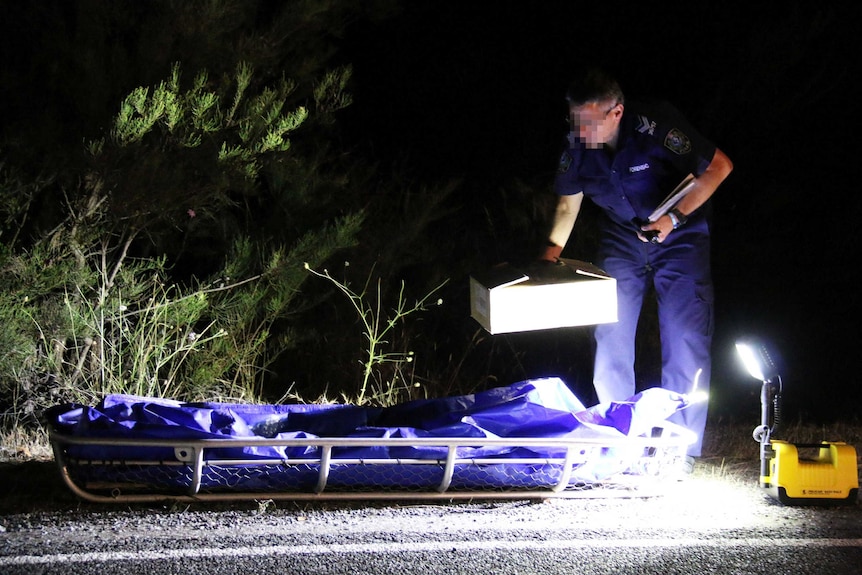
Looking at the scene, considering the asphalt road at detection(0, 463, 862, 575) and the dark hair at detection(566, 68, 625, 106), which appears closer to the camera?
the asphalt road at detection(0, 463, 862, 575)

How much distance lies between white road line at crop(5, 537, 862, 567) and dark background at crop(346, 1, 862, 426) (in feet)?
16.0

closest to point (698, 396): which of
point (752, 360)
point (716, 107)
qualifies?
point (752, 360)

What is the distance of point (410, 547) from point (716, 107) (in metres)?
6.44

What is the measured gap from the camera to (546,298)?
15.6ft

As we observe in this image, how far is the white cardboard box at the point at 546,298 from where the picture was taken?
4.73 meters

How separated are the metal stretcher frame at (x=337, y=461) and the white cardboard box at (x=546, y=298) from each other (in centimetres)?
58

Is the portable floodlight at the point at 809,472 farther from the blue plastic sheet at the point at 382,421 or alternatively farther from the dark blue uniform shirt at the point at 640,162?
the dark blue uniform shirt at the point at 640,162

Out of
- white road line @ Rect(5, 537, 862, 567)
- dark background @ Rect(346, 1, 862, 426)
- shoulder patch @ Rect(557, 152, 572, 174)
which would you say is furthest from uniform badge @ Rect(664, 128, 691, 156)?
dark background @ Rect(346, 1, 862, 426)

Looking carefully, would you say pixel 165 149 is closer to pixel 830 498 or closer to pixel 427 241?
pixel 427 241

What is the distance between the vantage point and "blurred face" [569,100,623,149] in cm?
493

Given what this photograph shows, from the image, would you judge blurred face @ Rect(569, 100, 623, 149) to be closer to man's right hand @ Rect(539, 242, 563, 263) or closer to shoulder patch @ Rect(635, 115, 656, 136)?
shoulder patch @ Rect(635, 115, 656, 136)

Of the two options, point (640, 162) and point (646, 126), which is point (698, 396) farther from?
point (646, 126)

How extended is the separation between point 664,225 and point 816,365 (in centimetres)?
437

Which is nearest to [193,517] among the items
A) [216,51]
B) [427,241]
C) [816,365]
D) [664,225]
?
[664,225]
